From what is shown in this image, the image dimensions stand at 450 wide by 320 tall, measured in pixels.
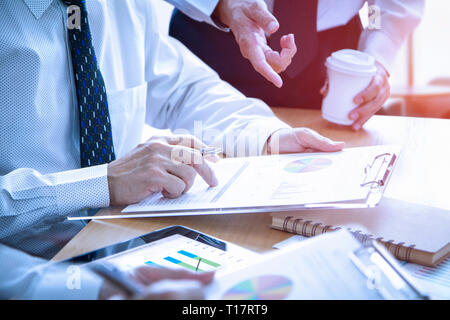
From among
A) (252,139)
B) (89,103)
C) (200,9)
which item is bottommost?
(252,139)

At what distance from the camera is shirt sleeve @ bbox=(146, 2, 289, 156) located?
108 cm

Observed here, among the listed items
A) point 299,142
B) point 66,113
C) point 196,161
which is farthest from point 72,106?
point 299,142

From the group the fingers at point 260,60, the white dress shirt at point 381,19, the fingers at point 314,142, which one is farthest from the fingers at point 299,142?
the white dress shirt at point 381,19

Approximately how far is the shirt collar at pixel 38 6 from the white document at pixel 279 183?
396mm

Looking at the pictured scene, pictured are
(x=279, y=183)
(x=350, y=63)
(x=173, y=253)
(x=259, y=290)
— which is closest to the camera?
(x=259, y=290)

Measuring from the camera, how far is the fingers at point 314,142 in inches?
32.4

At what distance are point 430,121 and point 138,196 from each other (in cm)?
72

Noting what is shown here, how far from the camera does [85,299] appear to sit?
416mm

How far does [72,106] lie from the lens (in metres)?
0.91

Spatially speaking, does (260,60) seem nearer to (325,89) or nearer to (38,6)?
(325,89)

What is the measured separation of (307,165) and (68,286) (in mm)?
426

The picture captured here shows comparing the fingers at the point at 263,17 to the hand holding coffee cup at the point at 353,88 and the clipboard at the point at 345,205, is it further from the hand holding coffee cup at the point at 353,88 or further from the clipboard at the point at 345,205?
the clipboard at the point at 345,205

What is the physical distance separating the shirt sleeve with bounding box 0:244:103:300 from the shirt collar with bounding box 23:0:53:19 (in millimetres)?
488

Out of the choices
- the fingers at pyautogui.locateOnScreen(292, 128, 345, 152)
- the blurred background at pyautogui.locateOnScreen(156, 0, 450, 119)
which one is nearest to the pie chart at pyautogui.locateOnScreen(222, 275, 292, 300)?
the fingers at pyautogui.locateOnScreen(292, 128, 345, 152)
